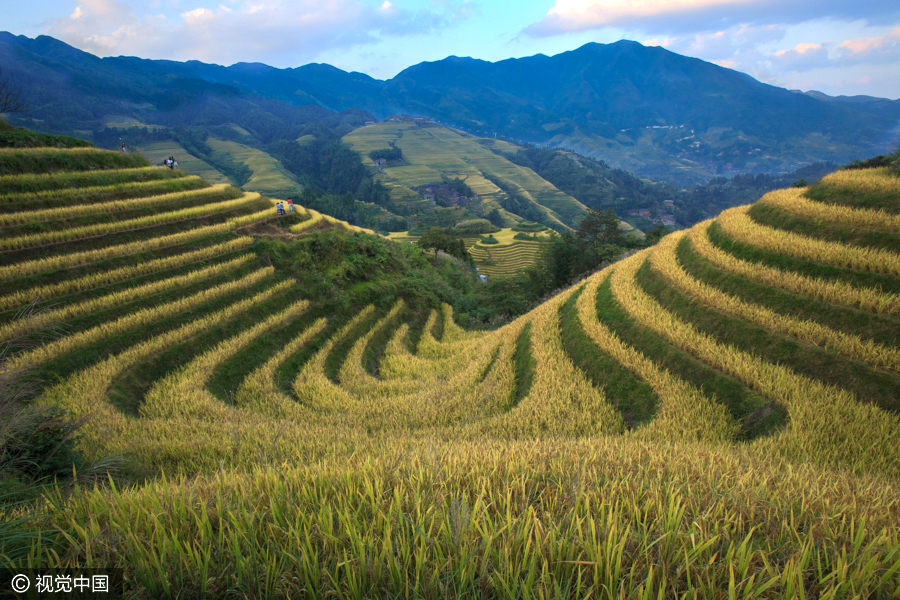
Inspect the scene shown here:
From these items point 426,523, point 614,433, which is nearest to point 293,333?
point 614,433

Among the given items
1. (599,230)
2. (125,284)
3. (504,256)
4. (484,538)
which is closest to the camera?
(484,538)

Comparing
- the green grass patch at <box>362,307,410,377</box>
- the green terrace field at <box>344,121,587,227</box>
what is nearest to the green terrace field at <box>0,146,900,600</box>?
the green grass patch at <box>362,307,410,377</box>

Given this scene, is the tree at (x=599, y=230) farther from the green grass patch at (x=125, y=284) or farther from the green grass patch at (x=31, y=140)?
the green grass patch at (x=31, y=140)

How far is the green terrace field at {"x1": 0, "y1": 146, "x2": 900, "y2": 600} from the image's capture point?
204cm

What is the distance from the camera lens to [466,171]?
499 feet

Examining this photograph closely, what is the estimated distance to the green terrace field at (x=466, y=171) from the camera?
127 m

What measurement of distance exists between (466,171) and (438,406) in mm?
153729

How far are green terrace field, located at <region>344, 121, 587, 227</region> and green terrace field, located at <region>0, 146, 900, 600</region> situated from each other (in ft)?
316

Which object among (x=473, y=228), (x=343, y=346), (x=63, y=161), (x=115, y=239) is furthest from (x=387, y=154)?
(x=343, y=346)

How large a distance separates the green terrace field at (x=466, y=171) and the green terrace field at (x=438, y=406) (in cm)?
9620

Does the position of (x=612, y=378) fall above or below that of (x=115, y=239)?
below

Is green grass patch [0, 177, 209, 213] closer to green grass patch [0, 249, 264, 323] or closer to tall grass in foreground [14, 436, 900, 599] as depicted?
green grass patch [0, 249, 264, 323]

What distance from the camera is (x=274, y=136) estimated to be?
19488 cm

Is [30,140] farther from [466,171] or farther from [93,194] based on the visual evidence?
[466,171]
